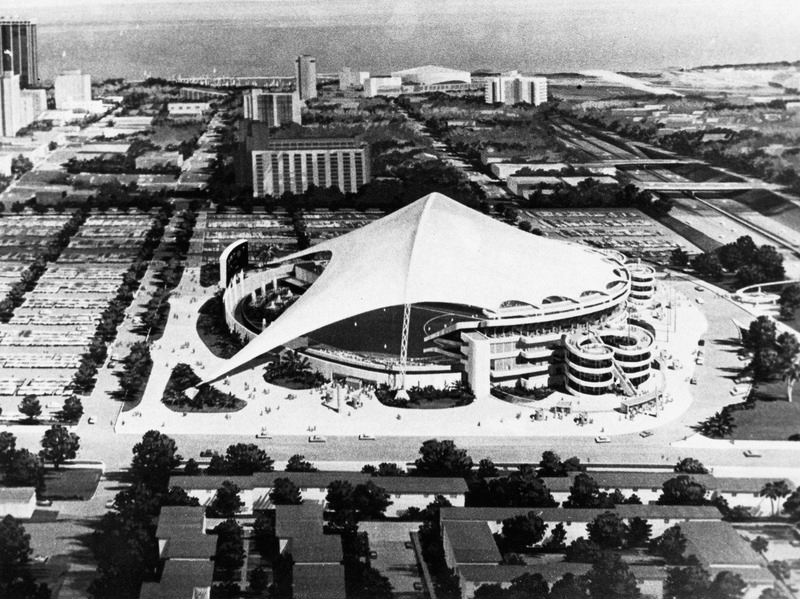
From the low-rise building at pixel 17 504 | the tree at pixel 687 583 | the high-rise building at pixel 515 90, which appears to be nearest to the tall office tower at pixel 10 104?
the high-rise building at pixel 515 90

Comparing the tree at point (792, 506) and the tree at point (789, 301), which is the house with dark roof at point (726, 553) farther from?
the tree at point (789, 301)

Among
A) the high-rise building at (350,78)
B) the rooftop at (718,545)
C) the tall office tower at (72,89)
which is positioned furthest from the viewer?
the tall office tower at (72,89)

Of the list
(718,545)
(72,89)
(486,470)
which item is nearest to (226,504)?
(486,470)

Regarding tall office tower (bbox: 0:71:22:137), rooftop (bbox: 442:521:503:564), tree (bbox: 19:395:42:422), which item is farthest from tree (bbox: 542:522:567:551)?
tall office tower (bbox: 0:71:22:137)

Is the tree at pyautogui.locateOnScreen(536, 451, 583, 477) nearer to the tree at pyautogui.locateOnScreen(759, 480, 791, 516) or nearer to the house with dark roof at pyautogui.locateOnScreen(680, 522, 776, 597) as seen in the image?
the house with dark roof at pyautogui.locateOnScreen(680, 522, 776, 597)

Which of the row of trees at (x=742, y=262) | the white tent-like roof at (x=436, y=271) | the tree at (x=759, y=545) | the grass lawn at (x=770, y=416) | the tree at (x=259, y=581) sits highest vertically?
the white tent-like roof at (x=436, y=271)

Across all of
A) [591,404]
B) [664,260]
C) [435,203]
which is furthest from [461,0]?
[591,404]

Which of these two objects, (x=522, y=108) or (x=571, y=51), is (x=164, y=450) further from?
(x=522, y=108)

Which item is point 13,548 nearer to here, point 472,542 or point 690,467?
point 472,542
